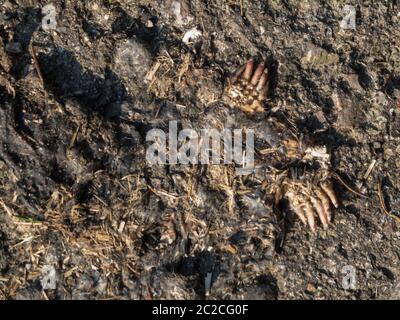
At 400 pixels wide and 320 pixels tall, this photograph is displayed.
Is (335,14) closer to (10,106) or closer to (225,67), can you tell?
(225,67)

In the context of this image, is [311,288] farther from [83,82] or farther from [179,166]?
[83,82]

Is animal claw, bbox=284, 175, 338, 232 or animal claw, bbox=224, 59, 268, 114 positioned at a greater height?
animal claw, bbox=224, 59, 268, 114

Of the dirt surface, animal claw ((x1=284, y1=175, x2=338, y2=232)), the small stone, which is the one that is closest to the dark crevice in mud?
the dirt surface

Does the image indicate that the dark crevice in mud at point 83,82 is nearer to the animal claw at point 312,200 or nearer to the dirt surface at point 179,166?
the dirt surface at point 179,166

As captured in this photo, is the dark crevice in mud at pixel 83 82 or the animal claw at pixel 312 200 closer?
the animal claw at pixel 312 200

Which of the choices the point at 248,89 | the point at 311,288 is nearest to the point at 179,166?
the point at 248,89

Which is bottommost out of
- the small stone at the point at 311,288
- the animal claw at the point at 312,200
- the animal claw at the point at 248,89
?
the small stone at the point at 311,288

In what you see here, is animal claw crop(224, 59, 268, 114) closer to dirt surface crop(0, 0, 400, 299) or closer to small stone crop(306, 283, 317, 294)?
dirt surface crop(0, 0, 400, 299)

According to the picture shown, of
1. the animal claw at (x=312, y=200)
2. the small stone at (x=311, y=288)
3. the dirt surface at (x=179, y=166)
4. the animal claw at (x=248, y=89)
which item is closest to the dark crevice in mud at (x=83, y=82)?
the dirt surface at (x=179, y=166)
